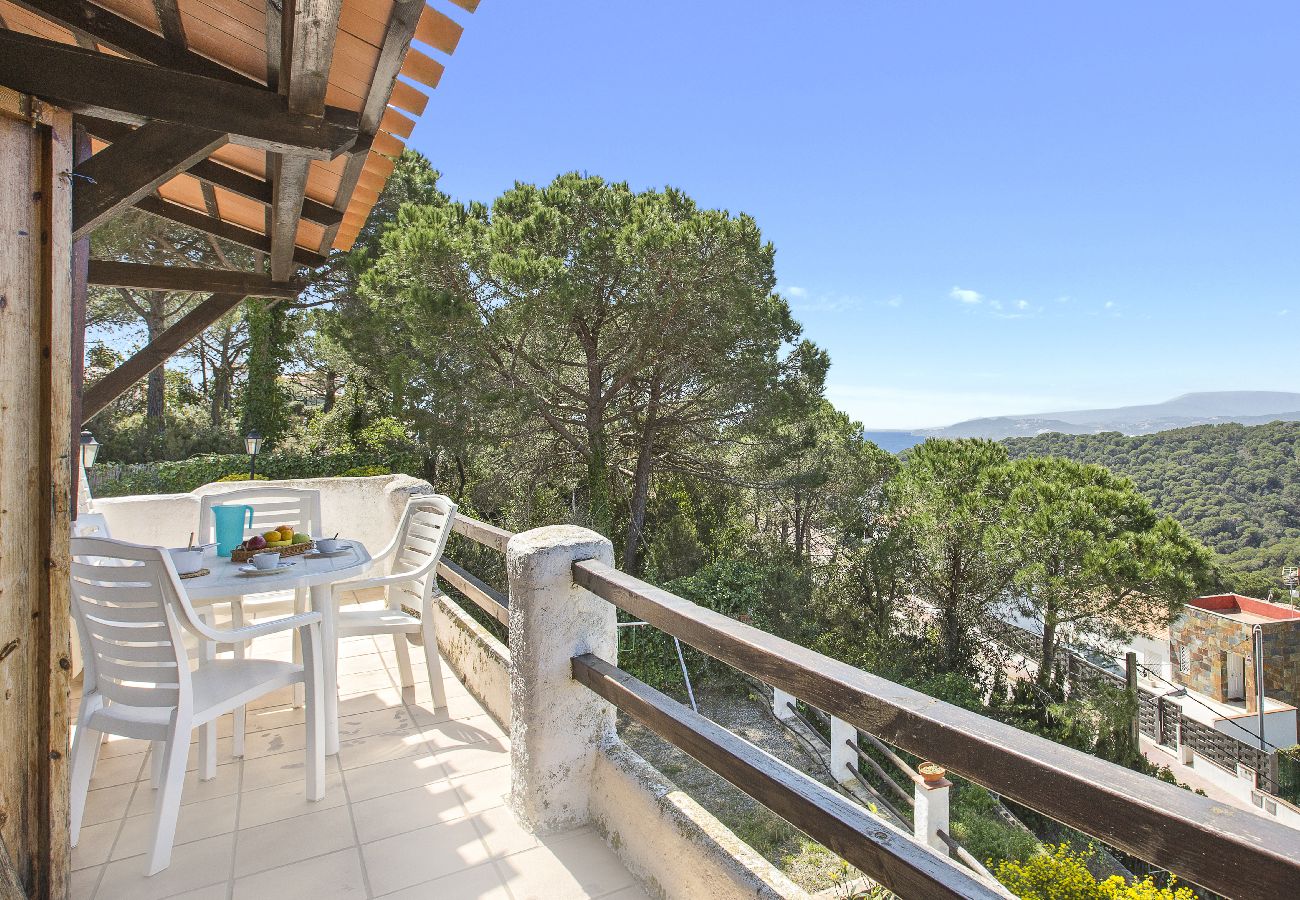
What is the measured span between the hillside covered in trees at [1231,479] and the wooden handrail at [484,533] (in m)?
28.3

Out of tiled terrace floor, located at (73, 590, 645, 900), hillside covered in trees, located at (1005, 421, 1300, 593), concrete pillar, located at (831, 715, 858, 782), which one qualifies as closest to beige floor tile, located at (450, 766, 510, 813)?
tiled terrace floor, located at (73, 590, 645, 900)

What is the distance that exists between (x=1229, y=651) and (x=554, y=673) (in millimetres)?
21281

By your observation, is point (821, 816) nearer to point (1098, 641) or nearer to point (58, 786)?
point (58, 786)

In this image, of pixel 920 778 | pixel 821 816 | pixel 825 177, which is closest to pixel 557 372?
pixel 920 778

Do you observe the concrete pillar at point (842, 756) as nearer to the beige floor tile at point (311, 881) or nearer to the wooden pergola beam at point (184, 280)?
the beige floor tile at point (311, 881)

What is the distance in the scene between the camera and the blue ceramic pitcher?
2.40 meters

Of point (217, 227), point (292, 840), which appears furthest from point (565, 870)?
point (217, 227)

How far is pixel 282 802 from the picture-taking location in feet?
6.41

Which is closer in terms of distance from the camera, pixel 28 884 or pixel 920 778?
pixel 28 884

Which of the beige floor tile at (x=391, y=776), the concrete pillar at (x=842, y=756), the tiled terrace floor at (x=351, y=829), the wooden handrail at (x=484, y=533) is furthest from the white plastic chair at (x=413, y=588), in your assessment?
the concrete pillar at (x=842, y=756)

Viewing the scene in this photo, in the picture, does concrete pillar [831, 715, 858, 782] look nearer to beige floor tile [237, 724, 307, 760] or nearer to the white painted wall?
the white painted wall

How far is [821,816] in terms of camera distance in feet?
3.03

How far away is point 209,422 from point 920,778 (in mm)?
15973

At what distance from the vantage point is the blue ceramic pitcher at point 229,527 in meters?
2.40
